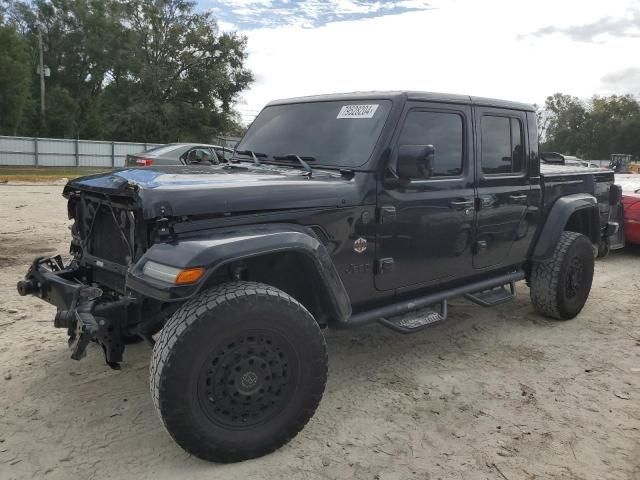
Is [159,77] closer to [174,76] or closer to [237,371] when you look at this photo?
[174,76]

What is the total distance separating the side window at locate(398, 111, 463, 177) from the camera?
3.86 m

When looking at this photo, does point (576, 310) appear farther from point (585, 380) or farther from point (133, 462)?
point (133, 462)

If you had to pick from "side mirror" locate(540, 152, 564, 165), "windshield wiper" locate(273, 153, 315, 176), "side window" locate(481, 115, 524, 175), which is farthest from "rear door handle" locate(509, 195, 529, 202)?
"side mirror" locate(540, 152, 564, 165)

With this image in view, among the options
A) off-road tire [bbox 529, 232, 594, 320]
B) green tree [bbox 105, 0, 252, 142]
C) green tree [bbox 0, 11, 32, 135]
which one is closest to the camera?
off-road tire [bbox 529, 232, 594, 320]

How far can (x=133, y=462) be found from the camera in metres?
2.88

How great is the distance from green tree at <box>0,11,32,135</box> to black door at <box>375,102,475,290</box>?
39.2 metres

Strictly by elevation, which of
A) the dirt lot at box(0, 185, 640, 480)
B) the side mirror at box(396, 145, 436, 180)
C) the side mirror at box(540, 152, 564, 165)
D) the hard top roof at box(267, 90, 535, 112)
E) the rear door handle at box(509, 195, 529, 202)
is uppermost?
the hard top roof at box(267, 90, 535, 112)

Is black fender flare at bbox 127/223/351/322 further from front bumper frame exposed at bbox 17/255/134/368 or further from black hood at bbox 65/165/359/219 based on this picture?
front bumper frame exposed at bbox 17/255/134/368

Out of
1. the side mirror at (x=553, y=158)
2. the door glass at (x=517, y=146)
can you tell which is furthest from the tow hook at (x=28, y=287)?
the side mirror at (x=553, y=158)

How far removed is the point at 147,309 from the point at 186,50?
42.4 meters

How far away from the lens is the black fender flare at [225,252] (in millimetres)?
2680

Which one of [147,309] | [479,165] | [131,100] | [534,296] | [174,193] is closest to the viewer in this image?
[174,193]

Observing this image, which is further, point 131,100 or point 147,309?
point 131,100

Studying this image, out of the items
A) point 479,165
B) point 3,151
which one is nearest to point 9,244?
point 479,165
